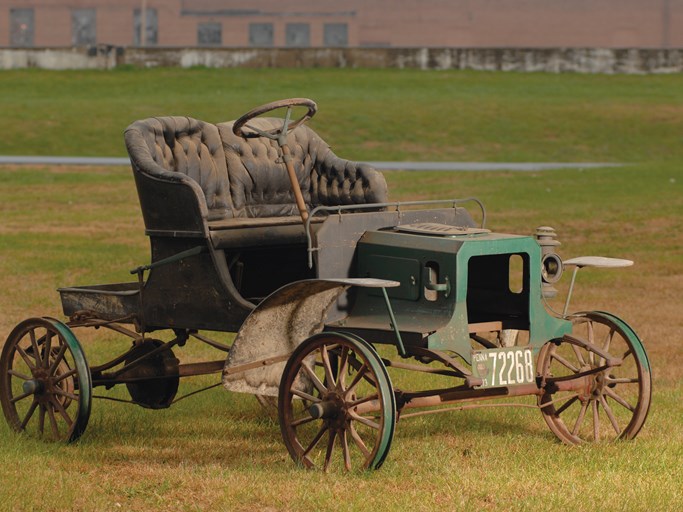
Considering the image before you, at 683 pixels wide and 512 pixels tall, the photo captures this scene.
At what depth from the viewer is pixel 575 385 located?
22.1ft

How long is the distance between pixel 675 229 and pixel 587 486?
12.2 metres

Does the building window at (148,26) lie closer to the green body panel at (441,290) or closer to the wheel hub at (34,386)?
the wheel hub at (34,386)

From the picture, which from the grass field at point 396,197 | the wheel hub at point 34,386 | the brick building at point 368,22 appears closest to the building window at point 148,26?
the brick building at point 368,22

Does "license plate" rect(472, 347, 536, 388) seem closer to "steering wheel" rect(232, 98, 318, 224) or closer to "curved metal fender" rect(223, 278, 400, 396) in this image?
"curved metal fender" rect(223, 278, 400, 396)

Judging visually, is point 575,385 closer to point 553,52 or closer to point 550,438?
point 550,438

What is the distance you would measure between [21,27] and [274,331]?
55440 mm

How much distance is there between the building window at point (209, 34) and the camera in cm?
5981

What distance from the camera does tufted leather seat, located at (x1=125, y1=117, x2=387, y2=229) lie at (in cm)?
766

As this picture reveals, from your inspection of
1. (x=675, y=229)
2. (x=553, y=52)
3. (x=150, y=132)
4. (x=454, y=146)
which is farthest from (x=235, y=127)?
(x=553, y=52)

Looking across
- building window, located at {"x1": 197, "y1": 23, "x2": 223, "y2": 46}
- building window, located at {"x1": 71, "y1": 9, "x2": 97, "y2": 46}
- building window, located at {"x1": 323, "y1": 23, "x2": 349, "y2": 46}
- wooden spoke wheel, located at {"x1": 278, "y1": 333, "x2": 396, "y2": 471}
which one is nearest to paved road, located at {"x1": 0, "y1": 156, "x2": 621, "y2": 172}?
wooden spoke wheel, located at {"x1": 278, "y1": 333, "x2": 396, "y2": 471}

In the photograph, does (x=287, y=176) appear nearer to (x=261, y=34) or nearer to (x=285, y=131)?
(x=285, y=131)

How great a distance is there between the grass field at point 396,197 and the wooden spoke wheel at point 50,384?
0.46 feet

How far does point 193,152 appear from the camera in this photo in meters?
7.71

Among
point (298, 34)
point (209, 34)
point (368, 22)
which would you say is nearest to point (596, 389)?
point (368, 22)
